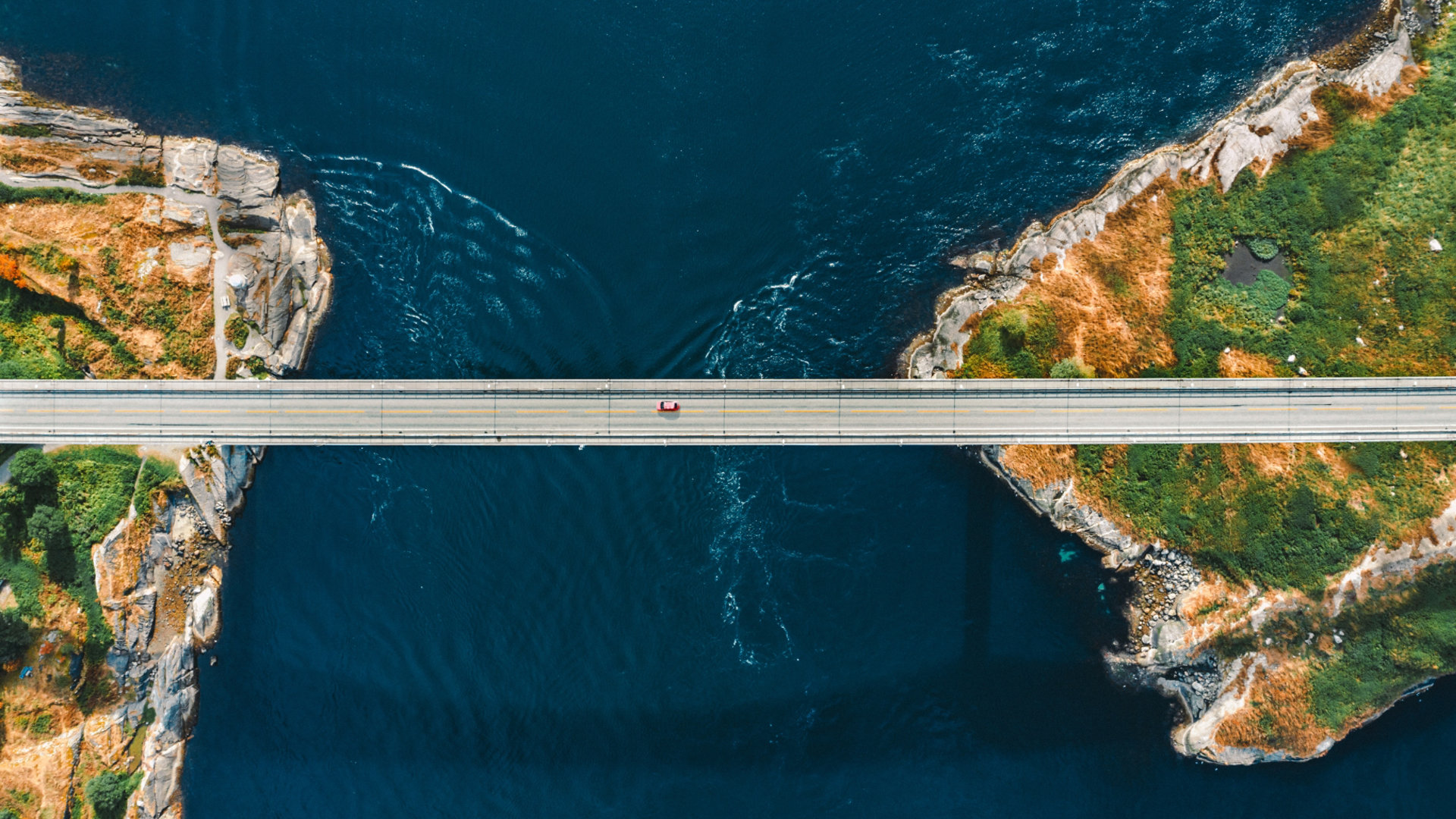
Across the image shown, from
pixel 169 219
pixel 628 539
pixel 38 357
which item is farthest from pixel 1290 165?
pixel 38 357

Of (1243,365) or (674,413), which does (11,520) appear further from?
(1243,365)

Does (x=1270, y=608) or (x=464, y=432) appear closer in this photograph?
(x=464, y=432)

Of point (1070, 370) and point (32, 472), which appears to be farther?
point (1070, 370)

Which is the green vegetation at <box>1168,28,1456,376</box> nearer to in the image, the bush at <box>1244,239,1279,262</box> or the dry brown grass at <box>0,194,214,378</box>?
the bush at <box>1244,239,1279,262</box>

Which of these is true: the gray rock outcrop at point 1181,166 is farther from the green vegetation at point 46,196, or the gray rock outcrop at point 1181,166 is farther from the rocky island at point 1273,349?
the green vegetation at point 46,196

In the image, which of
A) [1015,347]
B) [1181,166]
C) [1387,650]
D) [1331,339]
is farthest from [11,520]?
[1387,650]

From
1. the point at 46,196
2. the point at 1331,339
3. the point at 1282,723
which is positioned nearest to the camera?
the point at 1331,339

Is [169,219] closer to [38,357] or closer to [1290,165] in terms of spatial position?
[38,357]

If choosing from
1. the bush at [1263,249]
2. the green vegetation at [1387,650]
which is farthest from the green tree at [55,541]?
the green vegetation at [1387,650]
